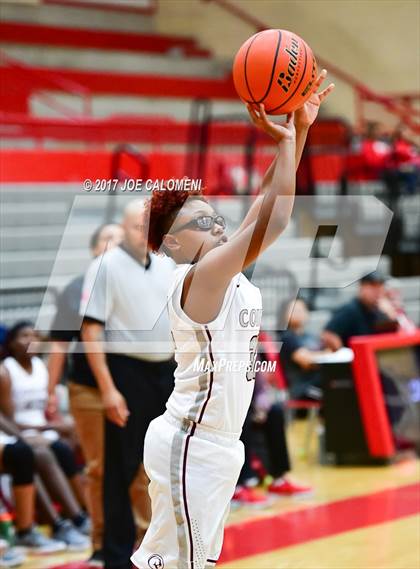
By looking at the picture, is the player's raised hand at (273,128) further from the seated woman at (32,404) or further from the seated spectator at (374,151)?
the seated spectator at (374,151)

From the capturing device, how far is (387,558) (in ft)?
17.8

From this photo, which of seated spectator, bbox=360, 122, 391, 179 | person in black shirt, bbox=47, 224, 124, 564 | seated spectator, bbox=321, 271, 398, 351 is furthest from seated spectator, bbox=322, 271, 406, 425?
seated spectator, bbox=360, 122, 391, 179

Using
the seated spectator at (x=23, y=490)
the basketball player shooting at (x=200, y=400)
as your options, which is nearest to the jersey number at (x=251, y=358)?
the basketball player shooting at (x=200, y=400)

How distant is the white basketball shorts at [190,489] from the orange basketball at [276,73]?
42.0 inches

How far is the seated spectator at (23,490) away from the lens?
6059 mm

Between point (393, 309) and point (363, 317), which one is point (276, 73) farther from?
point (393, 309)

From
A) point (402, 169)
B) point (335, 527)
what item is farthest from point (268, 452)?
point (402, 169)

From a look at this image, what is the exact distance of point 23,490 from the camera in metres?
6.06

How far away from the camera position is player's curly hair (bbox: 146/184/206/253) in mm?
3852

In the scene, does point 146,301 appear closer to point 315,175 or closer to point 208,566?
point 208,566

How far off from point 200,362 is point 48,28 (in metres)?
12.3

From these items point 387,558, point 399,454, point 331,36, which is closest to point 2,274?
point 399,454

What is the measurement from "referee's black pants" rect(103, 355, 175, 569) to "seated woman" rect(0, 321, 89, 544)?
0.97 m

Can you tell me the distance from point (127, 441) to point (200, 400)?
1833 mm
